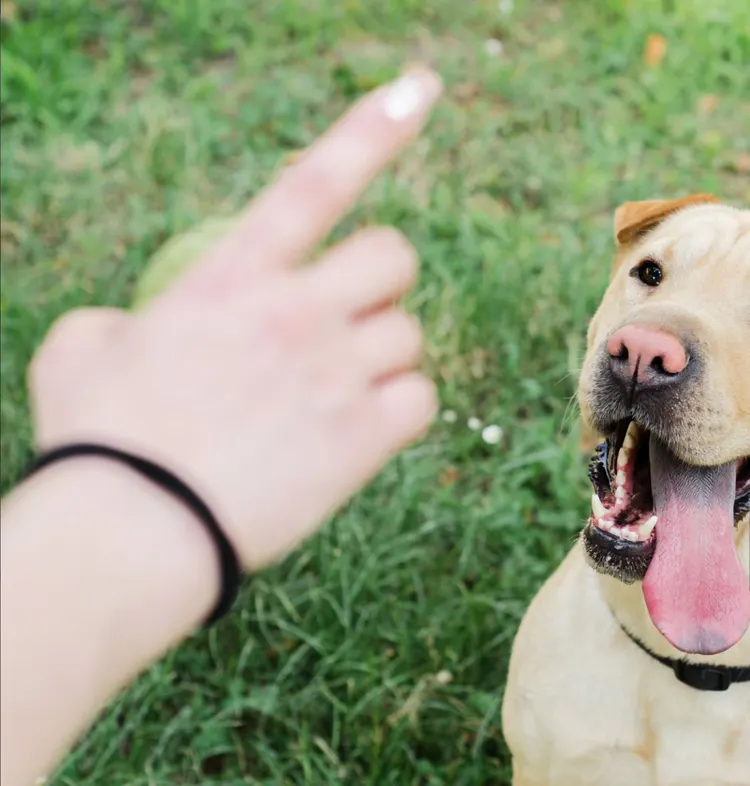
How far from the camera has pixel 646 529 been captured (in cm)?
195

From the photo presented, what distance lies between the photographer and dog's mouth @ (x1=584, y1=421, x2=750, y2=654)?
6.17ft

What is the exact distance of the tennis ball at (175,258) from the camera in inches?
131

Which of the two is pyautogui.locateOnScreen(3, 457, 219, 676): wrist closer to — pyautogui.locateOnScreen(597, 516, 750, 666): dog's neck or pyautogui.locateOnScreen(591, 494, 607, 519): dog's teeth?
pyautogui.locateOnScreen(591, 494, 607, 519): dog's teeth

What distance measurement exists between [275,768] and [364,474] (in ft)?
5.76

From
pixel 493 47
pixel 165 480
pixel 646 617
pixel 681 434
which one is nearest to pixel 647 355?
pixel 681 434

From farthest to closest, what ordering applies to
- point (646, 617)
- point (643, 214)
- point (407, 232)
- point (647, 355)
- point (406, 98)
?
point (407, 232) < point (643, 214) < point (646, 617) < point (647, 355) < point (406, 98)

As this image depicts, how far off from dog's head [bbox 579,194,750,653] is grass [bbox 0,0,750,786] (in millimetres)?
668

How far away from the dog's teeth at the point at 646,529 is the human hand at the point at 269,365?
0.94 m

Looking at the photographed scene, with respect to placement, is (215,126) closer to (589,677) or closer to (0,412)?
(0,412)

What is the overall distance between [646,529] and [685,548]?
8cm

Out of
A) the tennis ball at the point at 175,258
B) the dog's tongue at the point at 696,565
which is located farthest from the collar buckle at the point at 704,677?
the tennis ball at the point at 175,258

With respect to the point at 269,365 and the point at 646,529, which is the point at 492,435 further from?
the point at 269,365

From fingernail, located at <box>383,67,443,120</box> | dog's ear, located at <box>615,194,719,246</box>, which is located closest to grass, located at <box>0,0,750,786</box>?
dog's ear, located at <box>615,194,719,246</box>

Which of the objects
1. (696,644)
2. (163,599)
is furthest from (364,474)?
(696,644)
